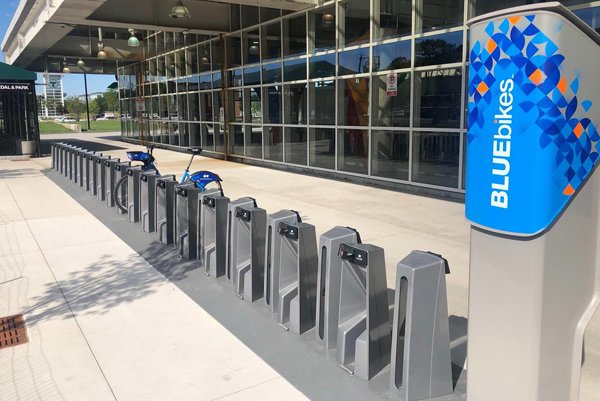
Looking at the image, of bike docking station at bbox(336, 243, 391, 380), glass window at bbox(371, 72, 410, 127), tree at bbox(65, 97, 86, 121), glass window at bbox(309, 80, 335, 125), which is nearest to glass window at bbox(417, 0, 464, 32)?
glass window at bbox(371, 72, 410, 127)

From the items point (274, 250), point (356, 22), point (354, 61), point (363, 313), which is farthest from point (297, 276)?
point (356, 22)

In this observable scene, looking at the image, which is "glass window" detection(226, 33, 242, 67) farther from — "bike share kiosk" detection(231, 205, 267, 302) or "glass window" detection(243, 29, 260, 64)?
"bike share kiosk" detection(231, 205, 267, 302)

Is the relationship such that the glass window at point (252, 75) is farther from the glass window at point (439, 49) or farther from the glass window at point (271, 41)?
the glass window at point (439, 49)

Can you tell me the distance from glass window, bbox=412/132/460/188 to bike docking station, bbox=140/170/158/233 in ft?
17.8

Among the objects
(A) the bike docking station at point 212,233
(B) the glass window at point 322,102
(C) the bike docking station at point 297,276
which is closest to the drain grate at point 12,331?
(A) the bike docking station at point 212,233

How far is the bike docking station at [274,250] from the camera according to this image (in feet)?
13.9

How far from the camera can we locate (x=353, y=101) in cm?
1198

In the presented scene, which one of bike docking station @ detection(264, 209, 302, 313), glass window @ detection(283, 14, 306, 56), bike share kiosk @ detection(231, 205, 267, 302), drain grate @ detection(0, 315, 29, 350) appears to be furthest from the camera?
glass window @ detection(283, 14, 306, 56)

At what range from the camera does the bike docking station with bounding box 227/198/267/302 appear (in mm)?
4622

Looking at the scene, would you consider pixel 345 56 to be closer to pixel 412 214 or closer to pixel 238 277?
pixel 412 214

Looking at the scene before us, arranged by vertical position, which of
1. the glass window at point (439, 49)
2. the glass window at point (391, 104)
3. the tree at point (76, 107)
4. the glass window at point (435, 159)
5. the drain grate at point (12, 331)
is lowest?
the drain grate at point (12, 331)

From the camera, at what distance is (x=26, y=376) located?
3465mm

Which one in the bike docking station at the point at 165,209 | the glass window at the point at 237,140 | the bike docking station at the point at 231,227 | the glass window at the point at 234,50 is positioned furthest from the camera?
the glass window at the point at 237,140

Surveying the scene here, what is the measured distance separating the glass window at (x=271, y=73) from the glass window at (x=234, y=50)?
186 centimetres
